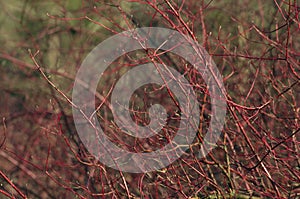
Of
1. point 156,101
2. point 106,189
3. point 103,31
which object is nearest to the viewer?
point 106,189

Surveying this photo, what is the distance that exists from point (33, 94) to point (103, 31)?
109cm

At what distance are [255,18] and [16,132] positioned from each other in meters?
2.82

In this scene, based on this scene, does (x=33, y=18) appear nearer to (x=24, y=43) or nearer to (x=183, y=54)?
(x=24, y=43)

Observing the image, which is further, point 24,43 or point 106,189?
point 24,43

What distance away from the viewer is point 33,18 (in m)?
7.01

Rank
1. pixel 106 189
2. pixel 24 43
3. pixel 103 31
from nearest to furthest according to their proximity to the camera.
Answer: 1. pixel 106 189
2. pixel 103 31
3. pixel 24 43

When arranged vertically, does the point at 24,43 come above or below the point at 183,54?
above

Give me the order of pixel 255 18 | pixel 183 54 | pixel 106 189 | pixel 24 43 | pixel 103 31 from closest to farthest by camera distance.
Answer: pixel 183 54, pixel 106 189, pixel 255 18, pixel 103 31, pixel 24 43

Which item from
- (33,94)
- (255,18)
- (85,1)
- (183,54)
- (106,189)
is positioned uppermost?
(85,1)

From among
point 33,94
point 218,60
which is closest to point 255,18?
point 218,60

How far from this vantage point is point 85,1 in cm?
642

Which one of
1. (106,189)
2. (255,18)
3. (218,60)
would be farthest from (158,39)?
(106,189)

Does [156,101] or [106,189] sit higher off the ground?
[156,101]

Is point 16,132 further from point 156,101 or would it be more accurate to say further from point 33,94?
point 156,101
